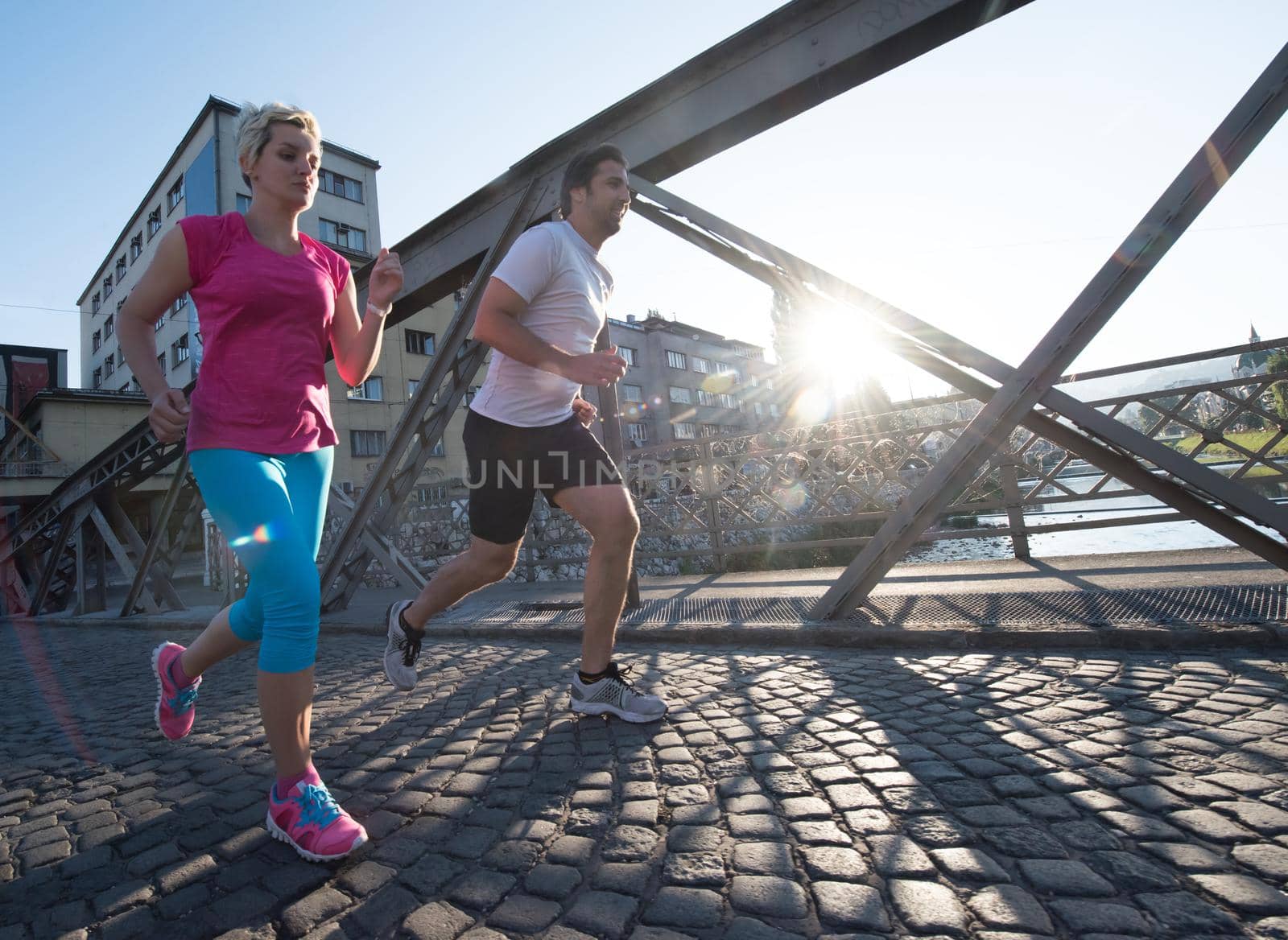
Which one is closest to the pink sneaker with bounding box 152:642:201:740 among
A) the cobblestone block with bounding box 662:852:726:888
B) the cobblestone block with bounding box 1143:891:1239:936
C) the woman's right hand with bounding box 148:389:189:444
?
Result: the woman's right hand with bounding box 148:389:189:444

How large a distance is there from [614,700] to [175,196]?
39.7 metres

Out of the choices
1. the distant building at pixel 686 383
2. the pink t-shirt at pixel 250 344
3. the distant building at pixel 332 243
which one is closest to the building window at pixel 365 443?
the distant building at pixel 332 243

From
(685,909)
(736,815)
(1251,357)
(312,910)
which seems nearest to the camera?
(685,909)

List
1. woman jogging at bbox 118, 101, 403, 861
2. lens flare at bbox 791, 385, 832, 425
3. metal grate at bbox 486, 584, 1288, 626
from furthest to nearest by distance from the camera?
1. lens flare at bbox 791, 385, 832, 425
2. metal grate at bbox 486, 584, 1288, 626
3. woman jogging at bbox 118, 101, 403, 861

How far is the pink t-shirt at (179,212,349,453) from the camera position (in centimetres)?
194

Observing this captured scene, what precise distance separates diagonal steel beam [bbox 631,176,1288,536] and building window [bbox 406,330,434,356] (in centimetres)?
3193

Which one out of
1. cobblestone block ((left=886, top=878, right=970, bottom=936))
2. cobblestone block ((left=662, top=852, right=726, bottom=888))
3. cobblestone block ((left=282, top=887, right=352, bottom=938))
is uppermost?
cobblestone block ((left=886, top=878, right=970, bottom=936))

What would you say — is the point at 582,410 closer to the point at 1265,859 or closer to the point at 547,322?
the point at 547,322

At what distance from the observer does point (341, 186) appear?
34.4m

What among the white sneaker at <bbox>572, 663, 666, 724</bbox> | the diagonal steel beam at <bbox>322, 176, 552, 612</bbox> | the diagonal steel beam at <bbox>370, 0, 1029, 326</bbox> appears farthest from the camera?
the diagonal steel beam at <bbox>322, 176, 552, 612</bbox>

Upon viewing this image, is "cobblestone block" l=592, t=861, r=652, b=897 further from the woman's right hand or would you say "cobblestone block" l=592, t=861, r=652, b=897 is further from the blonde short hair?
the blonde short hair

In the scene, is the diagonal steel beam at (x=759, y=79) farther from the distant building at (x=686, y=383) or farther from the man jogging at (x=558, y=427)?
the distant building at (x=686, y=383)

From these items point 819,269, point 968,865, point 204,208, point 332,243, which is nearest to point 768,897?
point 968,865

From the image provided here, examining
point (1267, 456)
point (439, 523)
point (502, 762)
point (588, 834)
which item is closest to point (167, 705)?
point (502, 762)
